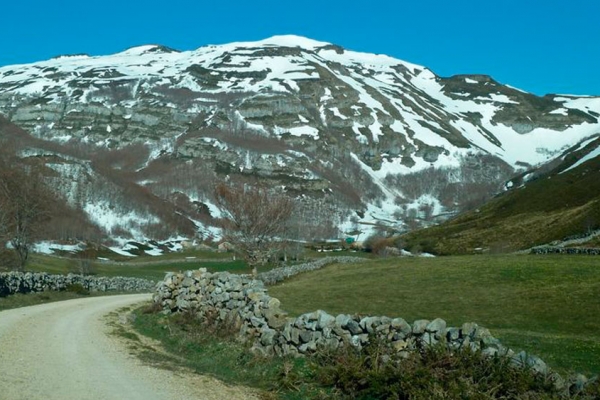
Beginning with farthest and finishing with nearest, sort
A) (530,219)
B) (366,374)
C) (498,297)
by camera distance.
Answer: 1. (530,219)
2. (498,297)
3. (366,374)

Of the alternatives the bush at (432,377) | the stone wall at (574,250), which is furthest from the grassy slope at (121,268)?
the bush at (432,377)

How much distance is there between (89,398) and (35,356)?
5251mm

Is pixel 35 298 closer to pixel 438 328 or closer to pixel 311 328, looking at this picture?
pixel 311 328

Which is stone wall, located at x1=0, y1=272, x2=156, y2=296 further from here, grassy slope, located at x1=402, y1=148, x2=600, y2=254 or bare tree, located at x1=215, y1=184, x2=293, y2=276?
grassy slope, located at x1=402, y1=148, x2=600, y2=254

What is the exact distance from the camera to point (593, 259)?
40.0 m

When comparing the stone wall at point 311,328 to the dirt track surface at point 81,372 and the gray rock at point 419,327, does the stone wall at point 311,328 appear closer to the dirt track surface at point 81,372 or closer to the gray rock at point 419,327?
the gray rock at point 419,327

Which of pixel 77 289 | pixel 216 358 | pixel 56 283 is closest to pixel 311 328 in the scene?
pixel 216 358

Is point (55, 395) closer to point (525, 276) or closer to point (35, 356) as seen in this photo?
point (35, 356)

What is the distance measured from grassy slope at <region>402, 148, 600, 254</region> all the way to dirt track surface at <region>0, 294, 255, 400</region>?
7950 centimetres

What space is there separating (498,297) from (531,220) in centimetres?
8966

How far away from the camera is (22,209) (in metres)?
58.7

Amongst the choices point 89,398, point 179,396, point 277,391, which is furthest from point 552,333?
point 89,398

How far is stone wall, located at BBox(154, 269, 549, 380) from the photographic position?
45.2 ft

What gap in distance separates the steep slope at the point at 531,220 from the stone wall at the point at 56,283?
55.7 m
